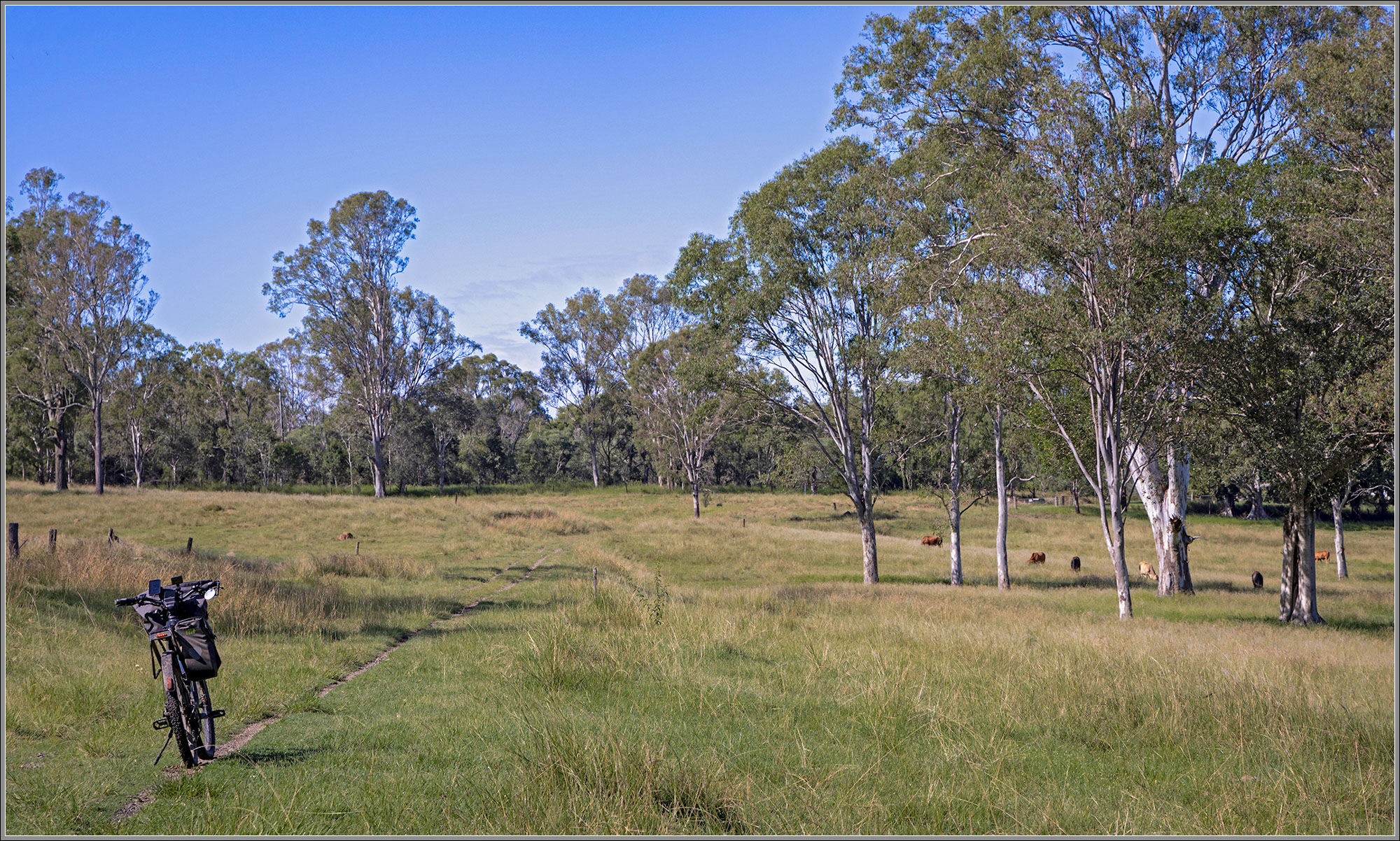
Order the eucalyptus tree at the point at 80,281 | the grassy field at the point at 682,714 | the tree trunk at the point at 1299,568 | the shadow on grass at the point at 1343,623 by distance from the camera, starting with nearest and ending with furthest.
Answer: the grassy field at the point at 682,714 → the shadow on grass at the point at 1343,623 → the tree trunk at the point at 1299,568 → the eucalyptus tree at the point at 80,281

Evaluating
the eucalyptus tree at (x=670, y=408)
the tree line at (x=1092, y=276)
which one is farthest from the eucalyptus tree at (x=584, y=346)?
the tree line at (x=1092, y=276)

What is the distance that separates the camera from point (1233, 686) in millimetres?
8609

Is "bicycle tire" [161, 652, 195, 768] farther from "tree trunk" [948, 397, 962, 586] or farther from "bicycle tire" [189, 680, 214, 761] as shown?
"tree trunk" [948, 397, 962, 586]

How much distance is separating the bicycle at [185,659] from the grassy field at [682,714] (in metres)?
0.31

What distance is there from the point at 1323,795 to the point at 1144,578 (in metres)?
28.2

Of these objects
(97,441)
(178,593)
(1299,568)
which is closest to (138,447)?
(97,441)

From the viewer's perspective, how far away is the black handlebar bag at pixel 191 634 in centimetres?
619

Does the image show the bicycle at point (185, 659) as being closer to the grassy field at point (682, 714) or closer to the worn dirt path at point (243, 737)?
the worn dirt path at point (243, 737)

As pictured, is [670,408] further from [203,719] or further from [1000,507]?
[203,719]

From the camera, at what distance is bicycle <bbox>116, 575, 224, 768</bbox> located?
614 centimetres

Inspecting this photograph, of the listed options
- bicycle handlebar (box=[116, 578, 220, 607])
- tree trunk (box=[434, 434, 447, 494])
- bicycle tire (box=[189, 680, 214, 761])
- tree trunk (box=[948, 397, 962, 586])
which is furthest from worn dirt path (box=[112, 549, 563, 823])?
tree trunk (box=[434, 434, 447, 494])

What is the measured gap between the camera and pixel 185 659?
621cm

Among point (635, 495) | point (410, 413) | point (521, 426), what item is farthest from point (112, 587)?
point (521, 426)

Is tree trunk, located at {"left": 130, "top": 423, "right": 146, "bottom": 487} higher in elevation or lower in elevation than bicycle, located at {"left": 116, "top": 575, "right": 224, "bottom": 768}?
higher
